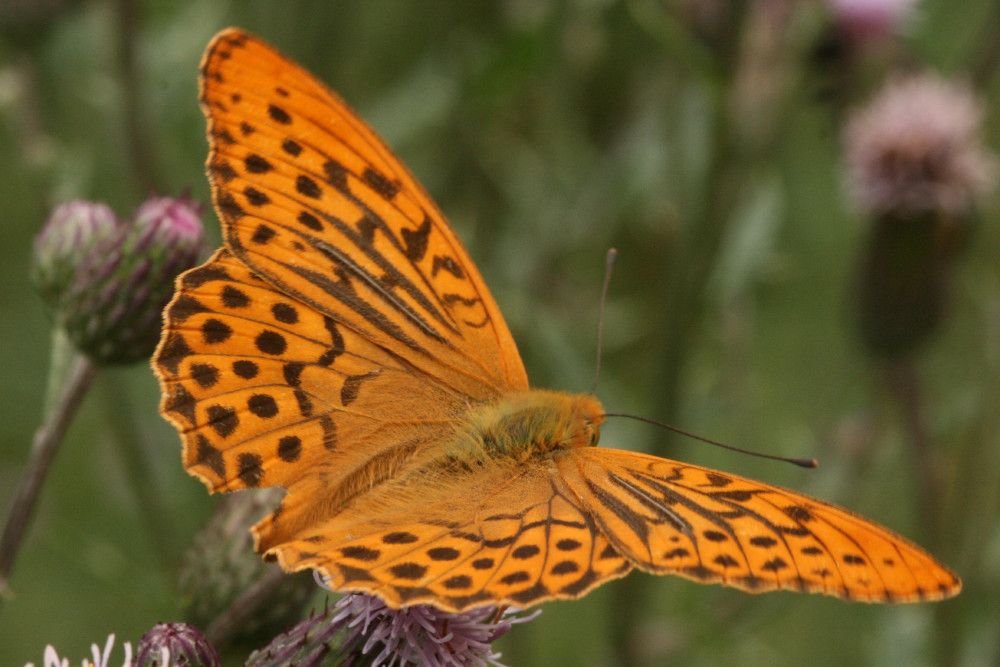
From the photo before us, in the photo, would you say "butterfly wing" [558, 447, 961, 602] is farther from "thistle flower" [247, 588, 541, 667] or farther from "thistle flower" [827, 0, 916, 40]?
"thistle flower" [827, 0, 916, 40]

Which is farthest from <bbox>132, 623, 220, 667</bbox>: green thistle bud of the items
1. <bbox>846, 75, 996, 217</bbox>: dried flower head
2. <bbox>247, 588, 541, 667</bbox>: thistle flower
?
<bbox>846, 75, 996, 217</bbox>: dried flower head

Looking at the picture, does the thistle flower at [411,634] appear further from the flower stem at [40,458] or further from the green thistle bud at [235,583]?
the flower stem at [40,458]

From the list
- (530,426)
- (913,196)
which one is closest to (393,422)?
(530,426)

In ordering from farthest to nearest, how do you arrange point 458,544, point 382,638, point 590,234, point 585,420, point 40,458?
point 590,234 → point 585,420 → point 40,458 → point 382,638 → point 458,544

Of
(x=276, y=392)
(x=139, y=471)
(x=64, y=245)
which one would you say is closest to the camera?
(x=276, y=392)

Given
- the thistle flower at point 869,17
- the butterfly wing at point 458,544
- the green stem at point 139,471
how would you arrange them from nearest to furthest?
the butterfly wing at point 458,544 < the green stem at point 139,471 < the thistle flower at point 869,17

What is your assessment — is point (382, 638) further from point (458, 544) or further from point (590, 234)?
point (590, 234)

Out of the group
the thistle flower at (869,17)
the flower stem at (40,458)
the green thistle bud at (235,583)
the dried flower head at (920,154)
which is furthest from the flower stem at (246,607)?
the thistle flower at (869,17)
